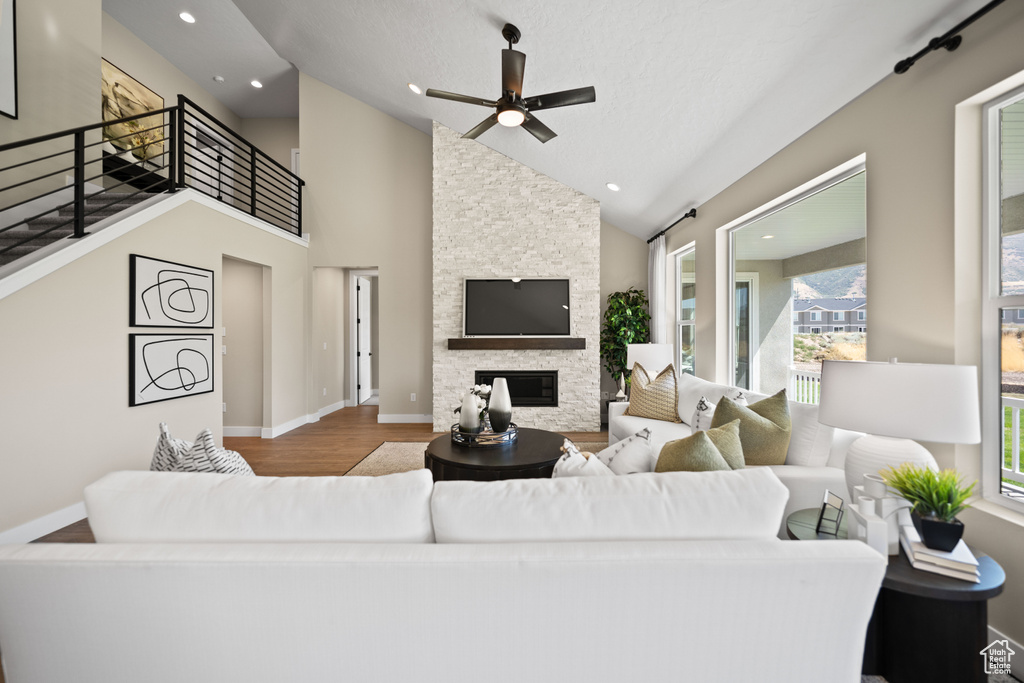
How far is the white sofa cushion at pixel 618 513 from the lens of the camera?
1.13 metres

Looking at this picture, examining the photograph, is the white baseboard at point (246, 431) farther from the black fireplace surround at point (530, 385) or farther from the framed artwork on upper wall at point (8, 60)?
the framed artwork on upper wall at point (8, 60)

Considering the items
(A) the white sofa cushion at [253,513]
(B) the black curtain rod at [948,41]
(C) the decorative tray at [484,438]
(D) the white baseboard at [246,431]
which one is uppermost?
(B) the black curtain rod at [948,41]

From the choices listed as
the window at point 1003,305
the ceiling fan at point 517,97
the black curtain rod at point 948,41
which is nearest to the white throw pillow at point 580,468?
the window at point 1003,305

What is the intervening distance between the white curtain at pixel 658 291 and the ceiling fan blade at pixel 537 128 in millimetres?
2625

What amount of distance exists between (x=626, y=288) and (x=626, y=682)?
5.64 m

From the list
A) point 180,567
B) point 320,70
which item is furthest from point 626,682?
point 320,70

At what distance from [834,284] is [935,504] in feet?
6.23

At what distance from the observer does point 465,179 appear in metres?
5.66

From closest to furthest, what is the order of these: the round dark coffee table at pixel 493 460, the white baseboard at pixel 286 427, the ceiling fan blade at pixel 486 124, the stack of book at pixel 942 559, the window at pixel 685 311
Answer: the stack of book at pixel 942 559 → the round dark coffee table at pixel 493 460 → the ceiling fan blade at pixel 486 124 → the window at pixel 685 311 → the white baseboard at pixel 286 427

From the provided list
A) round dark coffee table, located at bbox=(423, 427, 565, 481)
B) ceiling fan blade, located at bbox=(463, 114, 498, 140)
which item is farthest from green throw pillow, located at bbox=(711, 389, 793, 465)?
ceiling fan blade, located at bbox=(463, 114, 498, 140)

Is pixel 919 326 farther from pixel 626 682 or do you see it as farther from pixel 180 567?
pixel 180 567

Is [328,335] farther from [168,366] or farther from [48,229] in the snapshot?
[48,229]

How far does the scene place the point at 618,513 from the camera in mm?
1139

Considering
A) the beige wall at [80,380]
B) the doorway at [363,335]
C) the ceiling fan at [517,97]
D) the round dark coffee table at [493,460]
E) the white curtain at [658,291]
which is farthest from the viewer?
the doorway at [363,335]
